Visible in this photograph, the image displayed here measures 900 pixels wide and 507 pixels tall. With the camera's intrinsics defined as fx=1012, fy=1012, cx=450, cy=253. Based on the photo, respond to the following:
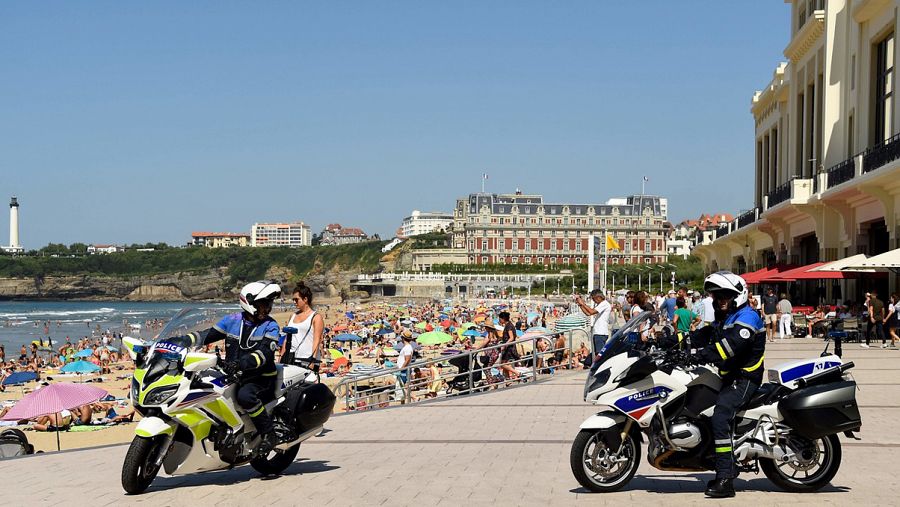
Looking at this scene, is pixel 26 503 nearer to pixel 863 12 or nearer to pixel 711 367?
pixel 711 367

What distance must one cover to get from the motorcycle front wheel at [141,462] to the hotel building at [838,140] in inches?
793

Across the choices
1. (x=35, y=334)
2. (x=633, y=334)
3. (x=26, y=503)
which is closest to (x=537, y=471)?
(x=633, y=334)

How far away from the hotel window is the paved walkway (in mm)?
17262

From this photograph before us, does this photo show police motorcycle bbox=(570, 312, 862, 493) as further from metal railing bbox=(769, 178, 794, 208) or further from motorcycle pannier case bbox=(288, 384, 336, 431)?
metal railing bbox=(769, 178, 794, 208)

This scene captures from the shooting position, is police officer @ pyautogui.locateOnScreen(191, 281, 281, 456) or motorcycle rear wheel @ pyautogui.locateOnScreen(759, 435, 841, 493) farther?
police officer @ pyautogui.locateOnScreen(191, 281, 281, 456)

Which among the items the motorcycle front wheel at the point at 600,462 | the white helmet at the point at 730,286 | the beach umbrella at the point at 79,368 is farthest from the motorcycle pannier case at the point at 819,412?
the beach umbrella at the point at 79,368

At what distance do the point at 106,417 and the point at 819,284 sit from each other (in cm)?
2406

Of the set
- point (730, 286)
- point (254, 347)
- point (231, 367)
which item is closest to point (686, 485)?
point (730, 286)

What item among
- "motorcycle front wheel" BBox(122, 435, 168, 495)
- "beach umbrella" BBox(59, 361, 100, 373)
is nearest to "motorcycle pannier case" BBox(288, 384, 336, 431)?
"motorcycle front wheel" BBox(122, 435, 168, 495)

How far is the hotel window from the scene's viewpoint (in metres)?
26.9

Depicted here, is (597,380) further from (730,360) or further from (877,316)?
(877,316)

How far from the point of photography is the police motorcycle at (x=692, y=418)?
22.5ft

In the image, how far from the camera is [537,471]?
8.23 m

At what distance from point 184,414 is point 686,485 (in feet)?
12.1
